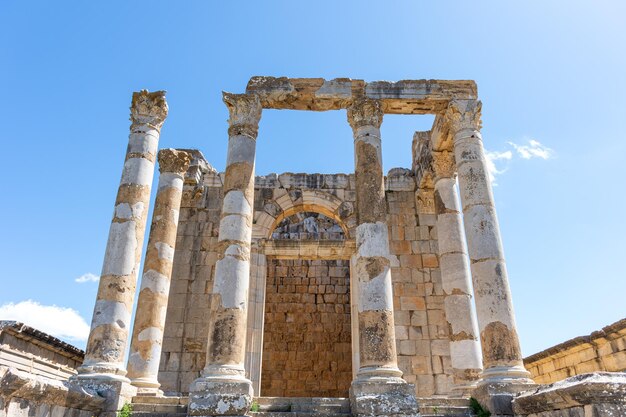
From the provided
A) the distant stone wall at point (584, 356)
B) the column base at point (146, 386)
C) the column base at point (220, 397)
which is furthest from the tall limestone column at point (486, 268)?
the column base at point (146, 386)

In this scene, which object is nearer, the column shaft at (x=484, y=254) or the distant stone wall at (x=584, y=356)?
the column shaft at (x=484, y=254)

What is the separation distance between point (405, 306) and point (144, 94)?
9168 millimetres

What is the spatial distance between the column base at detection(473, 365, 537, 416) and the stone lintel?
3.87ft

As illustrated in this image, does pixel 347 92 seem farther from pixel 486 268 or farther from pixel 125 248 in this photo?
pixel 125 248

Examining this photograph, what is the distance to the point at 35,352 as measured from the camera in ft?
44.1

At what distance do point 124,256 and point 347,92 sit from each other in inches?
253

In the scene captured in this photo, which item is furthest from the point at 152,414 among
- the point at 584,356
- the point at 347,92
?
the point at 584,356

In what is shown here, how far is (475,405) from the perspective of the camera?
9.00 metres

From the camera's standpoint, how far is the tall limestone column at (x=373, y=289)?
838cm

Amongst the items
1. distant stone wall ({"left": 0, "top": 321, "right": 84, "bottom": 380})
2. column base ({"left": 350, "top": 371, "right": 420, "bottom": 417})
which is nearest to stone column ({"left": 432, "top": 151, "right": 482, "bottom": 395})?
column base ({"left": 350, "top": 371, "right": 420, "bottom": 417})

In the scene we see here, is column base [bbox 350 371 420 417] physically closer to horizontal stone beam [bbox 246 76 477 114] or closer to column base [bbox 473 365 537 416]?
column base [bbox 473 365 537 416]

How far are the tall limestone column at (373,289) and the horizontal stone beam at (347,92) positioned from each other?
46 centimetres

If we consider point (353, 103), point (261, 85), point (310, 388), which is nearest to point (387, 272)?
point (353, 103)

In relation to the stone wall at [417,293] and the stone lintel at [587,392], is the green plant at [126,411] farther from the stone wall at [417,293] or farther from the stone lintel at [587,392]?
the stone wall at [417,293]
